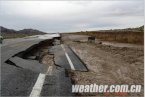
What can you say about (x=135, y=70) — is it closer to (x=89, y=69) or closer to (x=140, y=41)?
(x=89, y=69)

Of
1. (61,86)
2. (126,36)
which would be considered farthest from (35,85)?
(126,36)

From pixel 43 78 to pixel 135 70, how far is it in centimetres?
391

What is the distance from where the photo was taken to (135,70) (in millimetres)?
11742

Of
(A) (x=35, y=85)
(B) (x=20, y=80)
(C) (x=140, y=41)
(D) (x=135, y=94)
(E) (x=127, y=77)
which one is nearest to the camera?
(D) (x=135, y=94)

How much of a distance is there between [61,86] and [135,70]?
14.9 feet

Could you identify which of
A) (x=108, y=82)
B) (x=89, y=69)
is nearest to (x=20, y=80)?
(x=108, y=82)

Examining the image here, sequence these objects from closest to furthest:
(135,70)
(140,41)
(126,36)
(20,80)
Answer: (20,80) < (135,70) < (140,41) < (126,36)

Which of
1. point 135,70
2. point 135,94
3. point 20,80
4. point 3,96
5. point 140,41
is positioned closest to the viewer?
point 3,96

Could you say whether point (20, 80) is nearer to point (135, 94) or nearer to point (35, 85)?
point (35, 85)

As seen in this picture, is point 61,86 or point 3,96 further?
point 61,86

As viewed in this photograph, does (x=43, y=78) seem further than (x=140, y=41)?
No

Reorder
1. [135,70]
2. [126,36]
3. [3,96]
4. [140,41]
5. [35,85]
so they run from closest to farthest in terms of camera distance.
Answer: [3,96] < [35,85] < [135,70] < [140,41] < [126,36]

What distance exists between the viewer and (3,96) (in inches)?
271

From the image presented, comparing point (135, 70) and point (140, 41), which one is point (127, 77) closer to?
point (135, 70)
